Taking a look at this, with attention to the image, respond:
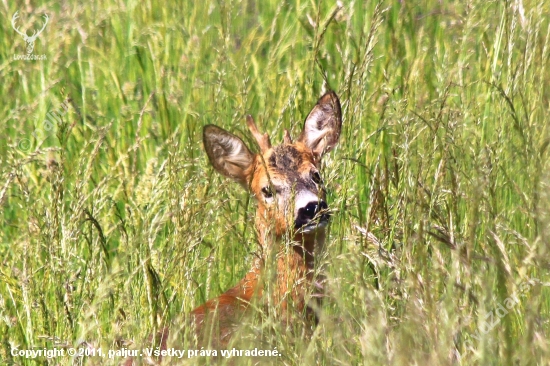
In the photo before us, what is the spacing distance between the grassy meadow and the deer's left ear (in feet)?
0.29

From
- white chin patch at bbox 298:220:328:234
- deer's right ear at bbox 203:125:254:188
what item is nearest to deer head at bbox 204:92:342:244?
deer's right ear at bbox 203:125:254:188

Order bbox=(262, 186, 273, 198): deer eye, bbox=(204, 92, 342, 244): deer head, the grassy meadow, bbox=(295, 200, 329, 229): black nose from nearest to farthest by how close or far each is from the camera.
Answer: the grassy meadow, bbox=(295, 200, 329, 229): black nose, bbox=(204, 92, 342, 244): deer head, bbox=(262, 186, 273, 198): deer eye

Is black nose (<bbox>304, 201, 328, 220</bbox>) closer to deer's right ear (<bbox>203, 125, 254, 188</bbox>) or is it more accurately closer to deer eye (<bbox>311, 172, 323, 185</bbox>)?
deer eye (<bbox>311, 172, 323, 185</bbox>)

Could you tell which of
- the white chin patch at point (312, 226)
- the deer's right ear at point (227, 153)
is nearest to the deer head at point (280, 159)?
the deer's right ear at point (227, 153)

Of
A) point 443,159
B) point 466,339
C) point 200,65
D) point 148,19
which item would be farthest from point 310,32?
point 466,339

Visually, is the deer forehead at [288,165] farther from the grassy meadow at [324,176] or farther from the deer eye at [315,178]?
the grassy meadow at [324,176]

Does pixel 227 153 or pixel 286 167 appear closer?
pixel 286 167

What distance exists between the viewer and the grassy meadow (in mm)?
2605

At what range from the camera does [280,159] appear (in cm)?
432

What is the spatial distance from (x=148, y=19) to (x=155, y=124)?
0.89 m

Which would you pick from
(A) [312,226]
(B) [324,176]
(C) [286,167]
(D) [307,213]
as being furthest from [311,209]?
(C) [286,167]

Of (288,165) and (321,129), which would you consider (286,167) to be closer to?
(288,165)

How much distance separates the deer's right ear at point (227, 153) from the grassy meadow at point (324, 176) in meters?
0.07

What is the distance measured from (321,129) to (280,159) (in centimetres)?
32
